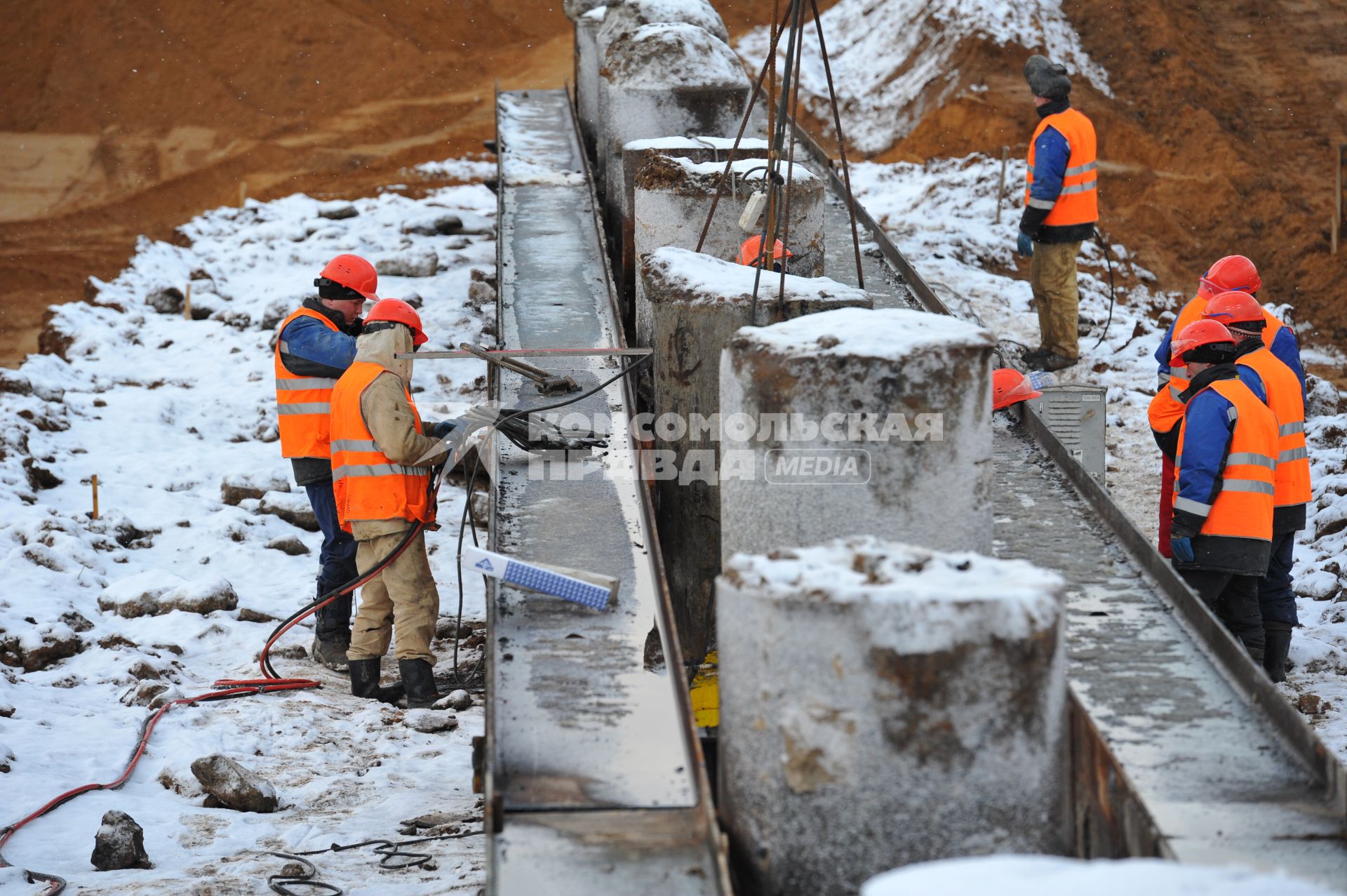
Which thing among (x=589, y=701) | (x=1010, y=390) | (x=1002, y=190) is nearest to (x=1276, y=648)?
(x=1010, y=390)

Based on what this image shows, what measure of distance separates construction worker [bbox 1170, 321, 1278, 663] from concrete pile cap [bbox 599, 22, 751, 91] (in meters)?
5.68

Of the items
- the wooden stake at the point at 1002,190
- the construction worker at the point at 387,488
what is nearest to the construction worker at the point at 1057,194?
the construction worker at the point at 387,488

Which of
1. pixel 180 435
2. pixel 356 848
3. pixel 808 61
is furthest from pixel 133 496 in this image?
pixel 808 61

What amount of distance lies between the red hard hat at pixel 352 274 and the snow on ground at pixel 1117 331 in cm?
413

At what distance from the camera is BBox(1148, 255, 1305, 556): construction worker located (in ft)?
23.8

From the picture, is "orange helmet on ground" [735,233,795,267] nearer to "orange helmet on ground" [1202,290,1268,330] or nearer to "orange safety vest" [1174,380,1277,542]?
"orange helmet on ground" [1202,290,1268,330]

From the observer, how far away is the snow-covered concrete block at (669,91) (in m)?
11.1

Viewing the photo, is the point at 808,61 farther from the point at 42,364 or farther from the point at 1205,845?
the point at 1205,845

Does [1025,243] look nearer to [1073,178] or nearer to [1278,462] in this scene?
[1073,178]

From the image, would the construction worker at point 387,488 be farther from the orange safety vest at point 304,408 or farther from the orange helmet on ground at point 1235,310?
the orange helmet on ground at point 1235,310

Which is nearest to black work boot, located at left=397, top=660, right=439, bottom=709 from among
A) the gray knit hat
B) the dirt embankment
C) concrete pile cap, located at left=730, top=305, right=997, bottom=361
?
concrete pile cap, located at left=730, top=305, right=997, bottom=361

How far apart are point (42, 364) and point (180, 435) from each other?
2.06 m

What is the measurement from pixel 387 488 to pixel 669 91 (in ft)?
17.7

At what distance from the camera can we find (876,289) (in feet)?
32.4
